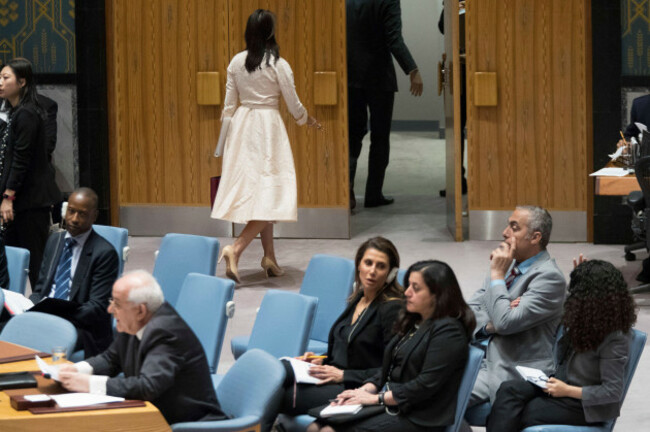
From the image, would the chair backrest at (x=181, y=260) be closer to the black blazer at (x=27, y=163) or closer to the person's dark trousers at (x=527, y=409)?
the black blazer at (x=27, y=163)

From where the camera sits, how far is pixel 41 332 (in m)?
5.23

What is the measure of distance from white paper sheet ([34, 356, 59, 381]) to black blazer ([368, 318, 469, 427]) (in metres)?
1.28

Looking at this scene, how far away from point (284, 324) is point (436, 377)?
1.03 meters

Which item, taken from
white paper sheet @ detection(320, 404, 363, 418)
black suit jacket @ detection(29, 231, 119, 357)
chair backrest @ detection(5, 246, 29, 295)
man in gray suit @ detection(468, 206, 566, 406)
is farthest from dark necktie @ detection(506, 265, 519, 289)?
chair backrest @ detection(5, 246, 29, 295)

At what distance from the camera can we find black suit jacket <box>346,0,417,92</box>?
11.1 meters

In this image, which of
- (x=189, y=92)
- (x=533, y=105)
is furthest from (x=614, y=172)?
(x=189, y=92)

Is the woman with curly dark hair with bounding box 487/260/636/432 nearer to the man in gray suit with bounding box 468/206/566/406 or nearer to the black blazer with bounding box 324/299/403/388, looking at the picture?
the man in gray suit with bounding box 468/206/566/406

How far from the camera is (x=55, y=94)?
10273 mm

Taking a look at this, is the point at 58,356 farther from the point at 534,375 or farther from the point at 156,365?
the point at 534,375

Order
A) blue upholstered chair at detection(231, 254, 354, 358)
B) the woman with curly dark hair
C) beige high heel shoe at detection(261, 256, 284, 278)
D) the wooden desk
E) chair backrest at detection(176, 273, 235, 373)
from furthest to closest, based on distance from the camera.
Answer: beige high heel shoe at detection(261, 256, 284, 278) → the wooden desk → blue upholstered chair at detection(231, 254, 354, 358) → chair backrest at detection(176, 273, 235, 373) → the woman with curly dark hair

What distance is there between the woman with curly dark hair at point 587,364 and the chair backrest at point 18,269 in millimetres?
3000

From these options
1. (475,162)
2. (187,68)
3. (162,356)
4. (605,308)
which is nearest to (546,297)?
(605,308)

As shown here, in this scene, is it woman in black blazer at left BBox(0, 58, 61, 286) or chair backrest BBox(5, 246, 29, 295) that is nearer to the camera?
chair backrest BBox(5, 246, 29, 295)

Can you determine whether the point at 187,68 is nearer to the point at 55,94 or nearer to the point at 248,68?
the point at 55,94
